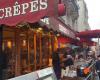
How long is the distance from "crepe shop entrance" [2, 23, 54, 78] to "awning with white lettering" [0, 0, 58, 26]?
121 inches

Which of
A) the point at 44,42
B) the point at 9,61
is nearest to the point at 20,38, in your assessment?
the point at 9,61

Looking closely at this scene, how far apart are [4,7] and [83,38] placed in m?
10.9

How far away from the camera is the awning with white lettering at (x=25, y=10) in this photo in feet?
31.3

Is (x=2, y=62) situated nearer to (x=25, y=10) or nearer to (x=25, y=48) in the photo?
(x=25, y=48)

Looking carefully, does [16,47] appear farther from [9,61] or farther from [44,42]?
[44,42]

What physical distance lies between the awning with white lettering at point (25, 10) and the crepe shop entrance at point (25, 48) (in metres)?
3.07

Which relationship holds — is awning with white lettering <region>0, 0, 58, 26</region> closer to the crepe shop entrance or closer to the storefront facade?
the storefront facade

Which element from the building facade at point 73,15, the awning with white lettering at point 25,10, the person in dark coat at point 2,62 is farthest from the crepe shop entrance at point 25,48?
the building facade at point 73,15

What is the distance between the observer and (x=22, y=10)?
9.79 meters

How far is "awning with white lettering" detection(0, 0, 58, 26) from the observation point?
9.54 meters

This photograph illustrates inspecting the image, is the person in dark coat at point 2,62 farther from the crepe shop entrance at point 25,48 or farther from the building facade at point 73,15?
Answer: the building facade at point 73,15

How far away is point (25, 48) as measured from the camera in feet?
52.8

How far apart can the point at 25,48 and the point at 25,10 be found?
6.47 meters

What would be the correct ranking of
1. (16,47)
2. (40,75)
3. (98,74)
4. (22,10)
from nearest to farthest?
1. (40,75)
2. (22,10)
3. (16,47)
4. (98,74)
